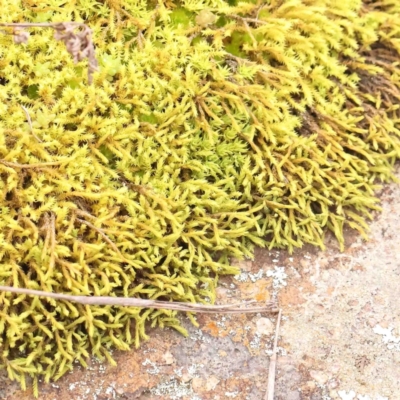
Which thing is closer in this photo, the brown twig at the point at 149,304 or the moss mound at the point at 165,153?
the brown twig at the point at 149,304

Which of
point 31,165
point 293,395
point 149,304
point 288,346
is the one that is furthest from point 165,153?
point 293,395

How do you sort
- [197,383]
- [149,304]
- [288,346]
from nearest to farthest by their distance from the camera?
1. [149,304]
2. [197,383]
3. [288,346]

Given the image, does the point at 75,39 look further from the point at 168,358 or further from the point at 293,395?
the point at 293,395

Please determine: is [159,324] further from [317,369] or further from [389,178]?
[389,178]

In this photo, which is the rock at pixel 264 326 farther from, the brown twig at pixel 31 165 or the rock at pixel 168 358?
the brown twig at pixel 31 165

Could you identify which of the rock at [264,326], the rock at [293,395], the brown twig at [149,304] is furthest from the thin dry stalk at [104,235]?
the rock at [293,395]

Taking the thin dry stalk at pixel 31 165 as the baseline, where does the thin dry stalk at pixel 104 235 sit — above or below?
below

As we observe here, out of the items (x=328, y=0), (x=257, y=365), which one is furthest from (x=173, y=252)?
(x=328, y=0)
